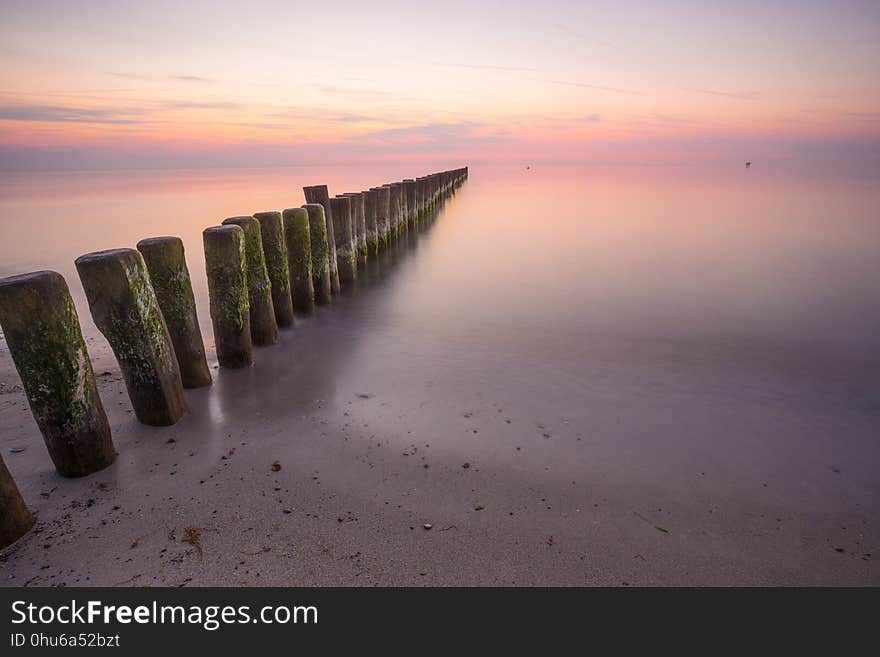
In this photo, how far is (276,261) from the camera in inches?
186

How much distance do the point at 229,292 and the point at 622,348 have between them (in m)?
3.73

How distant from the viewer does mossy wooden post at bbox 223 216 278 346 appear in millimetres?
4117

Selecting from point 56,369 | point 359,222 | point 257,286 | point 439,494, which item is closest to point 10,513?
point 56,369

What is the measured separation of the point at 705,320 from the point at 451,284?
3639 millimetres

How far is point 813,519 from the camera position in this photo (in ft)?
7.91

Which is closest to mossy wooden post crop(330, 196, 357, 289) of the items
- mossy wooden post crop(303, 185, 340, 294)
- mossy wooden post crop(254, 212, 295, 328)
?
mossy wooden post crop(303, 185, 340, 294)

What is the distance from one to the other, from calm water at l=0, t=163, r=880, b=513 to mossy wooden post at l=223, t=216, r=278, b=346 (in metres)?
0.28

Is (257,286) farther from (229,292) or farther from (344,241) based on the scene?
(344,241)

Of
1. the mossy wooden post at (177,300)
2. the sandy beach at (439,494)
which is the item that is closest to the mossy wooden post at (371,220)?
the sandy beach at (439,494)

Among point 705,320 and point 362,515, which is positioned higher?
point 362,515

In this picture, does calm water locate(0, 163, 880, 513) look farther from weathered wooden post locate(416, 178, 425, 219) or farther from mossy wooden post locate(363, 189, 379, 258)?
weathered wooden post locate(416, 178, 425, 219)

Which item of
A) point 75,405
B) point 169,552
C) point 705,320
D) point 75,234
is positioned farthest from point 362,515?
point 75,234
